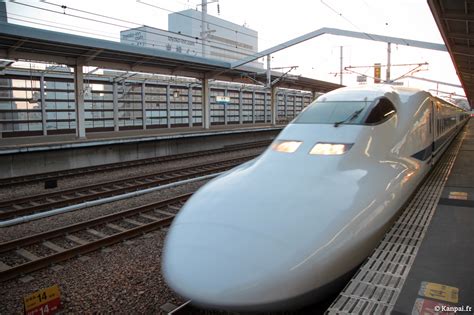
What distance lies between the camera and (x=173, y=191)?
11375mm

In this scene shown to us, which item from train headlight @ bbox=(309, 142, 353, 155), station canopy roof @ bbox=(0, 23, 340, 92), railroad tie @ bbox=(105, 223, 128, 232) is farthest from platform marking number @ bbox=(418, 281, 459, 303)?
Result: station canopy roof @ bbox=(0, 23, 340, 92)

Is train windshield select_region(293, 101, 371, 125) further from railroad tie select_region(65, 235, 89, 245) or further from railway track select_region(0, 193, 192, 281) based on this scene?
railroad tie select_region(65, 235, 89, 245)

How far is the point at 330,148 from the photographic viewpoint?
5281 millimetres

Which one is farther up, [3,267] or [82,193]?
[82,193]

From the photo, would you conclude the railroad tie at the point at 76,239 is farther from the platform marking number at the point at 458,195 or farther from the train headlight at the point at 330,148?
the platform marking number at the point at 458,195

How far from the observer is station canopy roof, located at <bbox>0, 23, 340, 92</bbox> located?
1345 cm

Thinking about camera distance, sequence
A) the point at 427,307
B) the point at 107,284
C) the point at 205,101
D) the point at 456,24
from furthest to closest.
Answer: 1. the point at 205,101
2. the point at 456,24
3. the point at 107,284
4. the point at 427,307

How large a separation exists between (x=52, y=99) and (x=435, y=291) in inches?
855

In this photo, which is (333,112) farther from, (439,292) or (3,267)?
(3,267)

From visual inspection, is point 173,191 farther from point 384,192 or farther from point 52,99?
point 52,99

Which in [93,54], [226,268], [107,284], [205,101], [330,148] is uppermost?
[93,54]

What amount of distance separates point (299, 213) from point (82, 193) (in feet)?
28.7

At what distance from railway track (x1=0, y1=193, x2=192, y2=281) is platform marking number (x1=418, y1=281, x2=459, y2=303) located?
16.9ft

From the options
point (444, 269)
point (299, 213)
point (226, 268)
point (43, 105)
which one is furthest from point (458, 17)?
point (43, 105)
